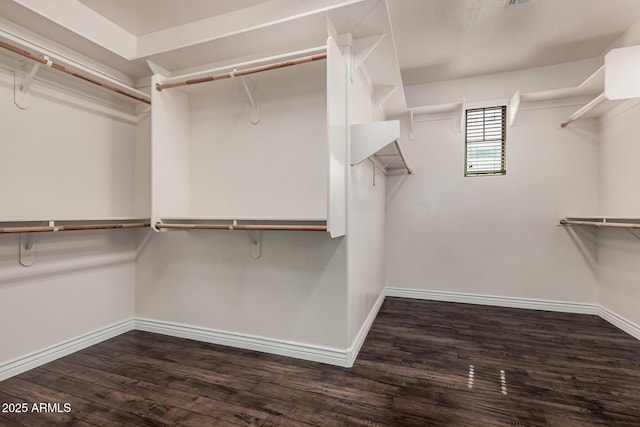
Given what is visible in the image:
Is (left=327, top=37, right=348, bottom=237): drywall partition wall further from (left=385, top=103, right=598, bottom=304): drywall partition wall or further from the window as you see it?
the window

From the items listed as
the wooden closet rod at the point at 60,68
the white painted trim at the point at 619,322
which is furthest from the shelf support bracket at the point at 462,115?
the wooden closet rod at the point at 60,68

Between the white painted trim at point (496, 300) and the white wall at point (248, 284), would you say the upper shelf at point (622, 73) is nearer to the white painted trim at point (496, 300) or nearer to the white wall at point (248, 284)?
the white painted trim at point (496, 300)

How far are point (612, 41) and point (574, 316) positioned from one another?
109 inches

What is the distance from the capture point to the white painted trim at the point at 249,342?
211 cm

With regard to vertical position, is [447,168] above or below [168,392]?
above

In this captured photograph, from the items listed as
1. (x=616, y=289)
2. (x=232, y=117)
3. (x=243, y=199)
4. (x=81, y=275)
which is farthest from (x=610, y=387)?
(x=81, y=275)

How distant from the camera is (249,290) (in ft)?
7.70

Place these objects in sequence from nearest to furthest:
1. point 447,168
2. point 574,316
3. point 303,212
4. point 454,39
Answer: point 303,212
point 454,39
point 574,316
point 447,168

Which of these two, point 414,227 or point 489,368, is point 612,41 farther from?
point 489,368

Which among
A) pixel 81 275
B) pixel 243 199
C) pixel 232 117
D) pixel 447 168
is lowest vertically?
pixel 81 275

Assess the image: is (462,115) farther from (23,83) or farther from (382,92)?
(23,83)

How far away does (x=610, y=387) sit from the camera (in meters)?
1.82

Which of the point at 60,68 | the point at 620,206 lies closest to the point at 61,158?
the point at 60,68

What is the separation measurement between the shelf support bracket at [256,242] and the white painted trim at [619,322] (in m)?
3.32
